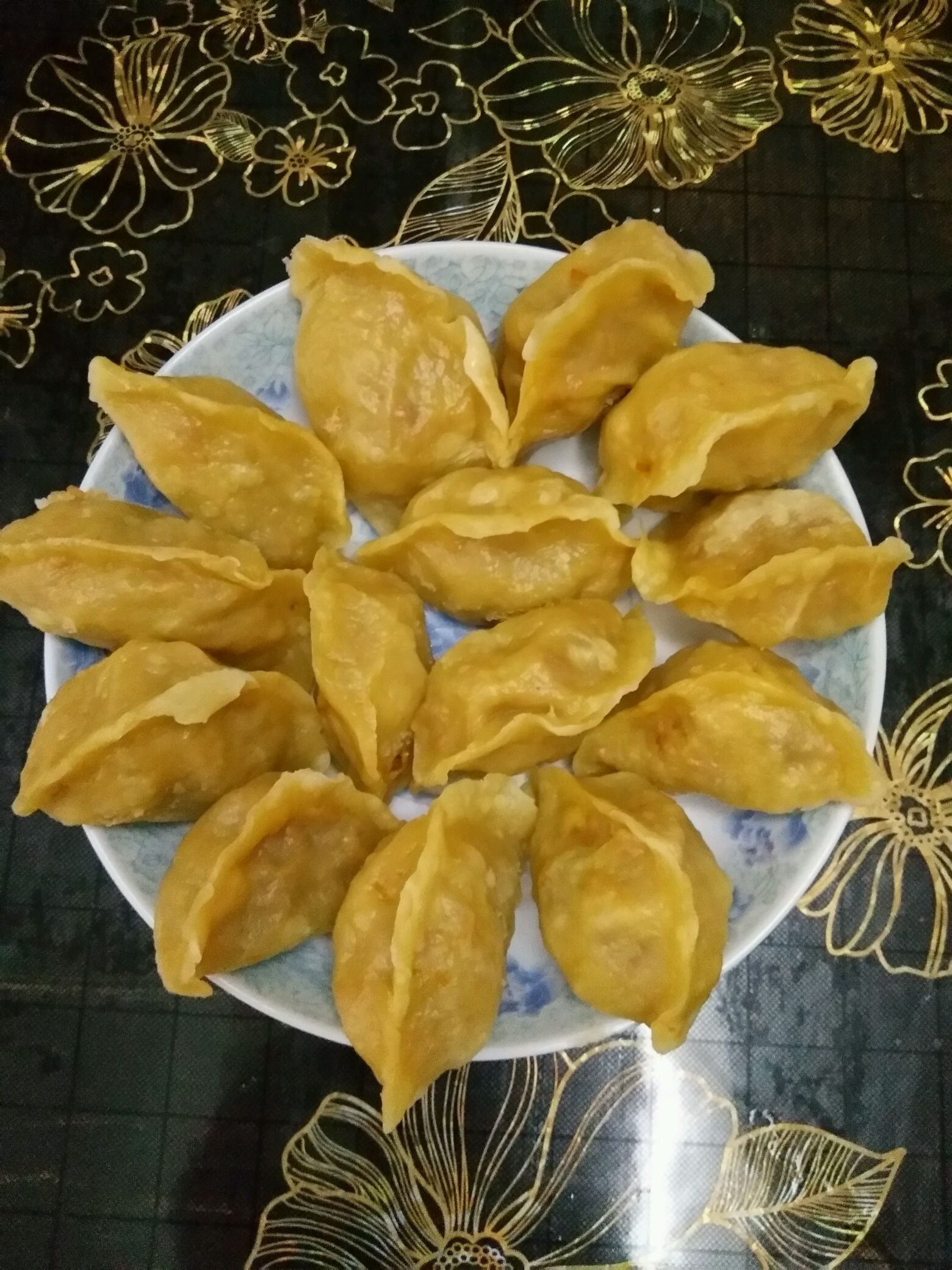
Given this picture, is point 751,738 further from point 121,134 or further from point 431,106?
point 121,134

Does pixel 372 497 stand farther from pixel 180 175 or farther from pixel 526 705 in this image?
pixel 180 175

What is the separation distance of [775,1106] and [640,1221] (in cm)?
22

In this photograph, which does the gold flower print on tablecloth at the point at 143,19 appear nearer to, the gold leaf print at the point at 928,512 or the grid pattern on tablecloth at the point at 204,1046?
the grid pattern on tablecloth at the point at 204,1046

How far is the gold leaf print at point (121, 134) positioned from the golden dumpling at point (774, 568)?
1008mm

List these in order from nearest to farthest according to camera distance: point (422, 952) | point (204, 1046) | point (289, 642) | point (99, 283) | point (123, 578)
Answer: point (422, 952) < point (123, 578) < point (289, 642) < point (204, 1046) < point (99, 283)

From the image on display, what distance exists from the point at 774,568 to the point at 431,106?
1043 millimetres

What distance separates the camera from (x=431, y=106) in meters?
1.64

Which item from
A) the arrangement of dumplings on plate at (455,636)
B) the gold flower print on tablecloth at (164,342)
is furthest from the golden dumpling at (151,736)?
the gold flower print on tablecloth at (164,342)

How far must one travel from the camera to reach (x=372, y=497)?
1266mm

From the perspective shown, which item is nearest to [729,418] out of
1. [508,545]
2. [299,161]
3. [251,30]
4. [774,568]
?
[774,568]

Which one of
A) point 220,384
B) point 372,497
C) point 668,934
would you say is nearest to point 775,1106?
point 668,934

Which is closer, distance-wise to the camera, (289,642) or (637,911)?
(637,911)

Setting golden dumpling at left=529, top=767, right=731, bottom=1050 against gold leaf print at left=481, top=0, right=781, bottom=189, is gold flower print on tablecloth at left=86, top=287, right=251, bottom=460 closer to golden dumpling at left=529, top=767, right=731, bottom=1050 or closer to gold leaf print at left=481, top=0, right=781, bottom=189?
gold leaf print at left=481, top=0, right=781, bottom=189

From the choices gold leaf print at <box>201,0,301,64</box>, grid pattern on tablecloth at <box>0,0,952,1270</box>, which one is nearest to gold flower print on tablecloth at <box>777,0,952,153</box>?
grid pattern on tablecloth at <box>0,0,952,1270</box>
